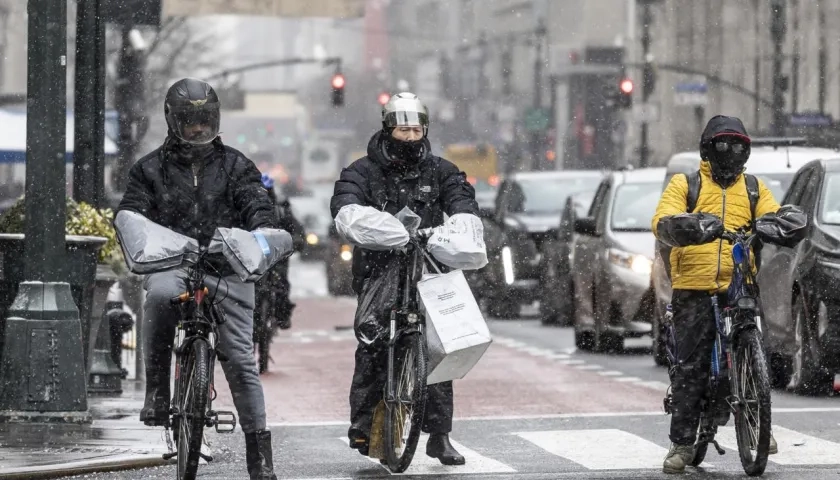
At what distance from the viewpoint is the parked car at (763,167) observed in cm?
1631

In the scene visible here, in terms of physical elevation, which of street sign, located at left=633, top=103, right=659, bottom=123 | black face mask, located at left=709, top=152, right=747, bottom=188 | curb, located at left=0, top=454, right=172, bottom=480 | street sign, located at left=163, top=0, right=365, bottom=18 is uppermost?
street sign, located at left=163, top=0, right=365, bottom=18

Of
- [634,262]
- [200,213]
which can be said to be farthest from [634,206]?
[200,213]

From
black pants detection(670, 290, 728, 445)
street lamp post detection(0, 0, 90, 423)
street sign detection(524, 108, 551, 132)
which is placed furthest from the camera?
street sign detection(524, 108, 551, 132)

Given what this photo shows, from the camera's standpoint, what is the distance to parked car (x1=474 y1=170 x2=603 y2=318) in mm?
25688

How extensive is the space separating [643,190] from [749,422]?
10.5 meters

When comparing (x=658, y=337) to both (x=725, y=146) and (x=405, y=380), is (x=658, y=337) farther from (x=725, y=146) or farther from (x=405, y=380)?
(x=405, y=380)

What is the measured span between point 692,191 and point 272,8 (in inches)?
766

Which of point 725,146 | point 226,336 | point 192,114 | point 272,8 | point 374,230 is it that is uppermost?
point 272,8

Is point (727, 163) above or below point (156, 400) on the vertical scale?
above

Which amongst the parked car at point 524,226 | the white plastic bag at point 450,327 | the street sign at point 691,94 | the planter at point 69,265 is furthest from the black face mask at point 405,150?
the street sign at point 691,94

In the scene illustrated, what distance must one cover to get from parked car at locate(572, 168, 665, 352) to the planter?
6.62 meters

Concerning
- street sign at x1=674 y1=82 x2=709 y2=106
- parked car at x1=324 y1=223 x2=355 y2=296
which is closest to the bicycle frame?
parked car at x1=324 y1=223 x2=355 y2=296

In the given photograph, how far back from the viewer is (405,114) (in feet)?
31.1

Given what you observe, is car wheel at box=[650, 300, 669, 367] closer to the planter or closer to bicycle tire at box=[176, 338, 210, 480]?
the planter
